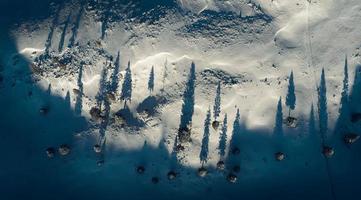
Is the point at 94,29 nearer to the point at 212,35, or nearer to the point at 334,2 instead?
the point at 212,35

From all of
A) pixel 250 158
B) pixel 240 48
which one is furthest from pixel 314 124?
pixel 240 48

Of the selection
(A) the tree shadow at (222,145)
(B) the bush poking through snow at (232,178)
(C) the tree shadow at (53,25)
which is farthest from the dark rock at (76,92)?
(B) the bush poking through snow at (232,178)

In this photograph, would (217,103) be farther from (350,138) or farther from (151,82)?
(350,138)

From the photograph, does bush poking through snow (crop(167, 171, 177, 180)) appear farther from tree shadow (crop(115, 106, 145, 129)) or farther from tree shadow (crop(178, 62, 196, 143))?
tree shadow (crop(115, 106, 145, 129))

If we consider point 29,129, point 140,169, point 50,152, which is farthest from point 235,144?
point 29,129

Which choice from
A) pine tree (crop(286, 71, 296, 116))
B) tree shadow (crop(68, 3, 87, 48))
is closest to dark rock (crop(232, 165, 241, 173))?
pine tree (crop(286, 71, 296, 116))
